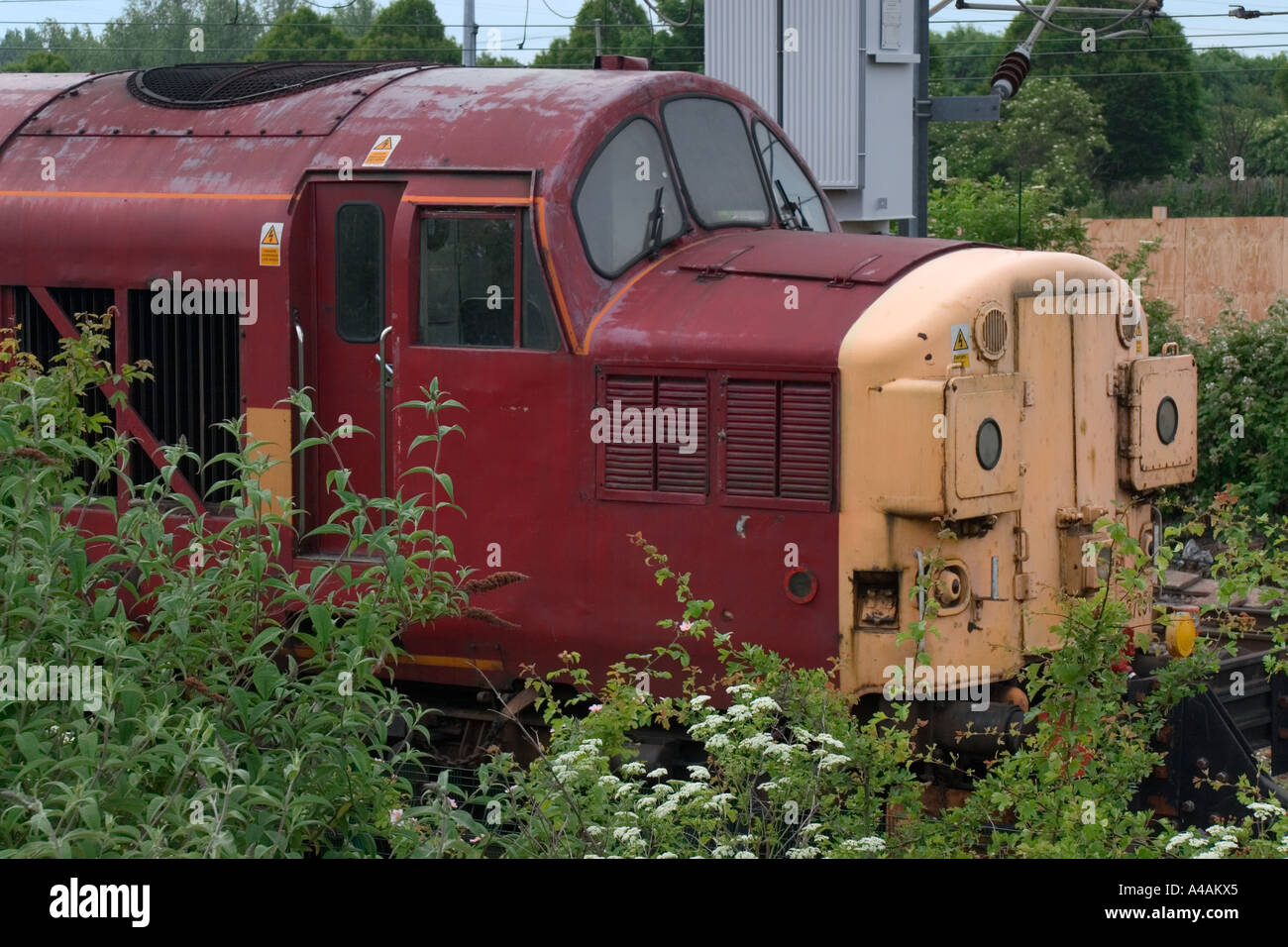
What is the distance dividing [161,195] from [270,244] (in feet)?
2.44

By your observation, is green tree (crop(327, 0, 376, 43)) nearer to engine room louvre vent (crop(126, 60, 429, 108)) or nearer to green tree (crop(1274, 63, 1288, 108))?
green tree (crop(1274, 63, 1288, 108))

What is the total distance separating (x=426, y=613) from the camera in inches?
213

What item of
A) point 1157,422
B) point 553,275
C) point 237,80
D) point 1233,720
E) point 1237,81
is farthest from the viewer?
point 1237,81

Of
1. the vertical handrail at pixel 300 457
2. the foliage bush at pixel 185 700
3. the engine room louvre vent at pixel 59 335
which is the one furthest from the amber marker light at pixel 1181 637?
the engine room louvre vent at pixel 59 335

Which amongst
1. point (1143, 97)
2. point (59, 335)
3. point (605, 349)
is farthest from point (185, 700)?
point (1143, 97)

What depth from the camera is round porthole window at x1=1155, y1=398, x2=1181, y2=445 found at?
8.23m

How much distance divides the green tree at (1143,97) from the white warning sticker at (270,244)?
50.5 metres

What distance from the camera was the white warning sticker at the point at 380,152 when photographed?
314 inches

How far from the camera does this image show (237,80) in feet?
29.5

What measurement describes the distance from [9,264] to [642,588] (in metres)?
3.71

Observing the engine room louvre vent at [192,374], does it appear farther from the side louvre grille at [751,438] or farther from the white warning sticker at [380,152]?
the side louvre grille at [751,438]

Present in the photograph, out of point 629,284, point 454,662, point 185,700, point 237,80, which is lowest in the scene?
point 454,662

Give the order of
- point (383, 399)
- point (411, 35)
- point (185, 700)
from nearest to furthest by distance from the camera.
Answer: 1. point (185, 700)
2. point (383, 399)
3. point (411, 35)

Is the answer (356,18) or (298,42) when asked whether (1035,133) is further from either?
(356,18)
